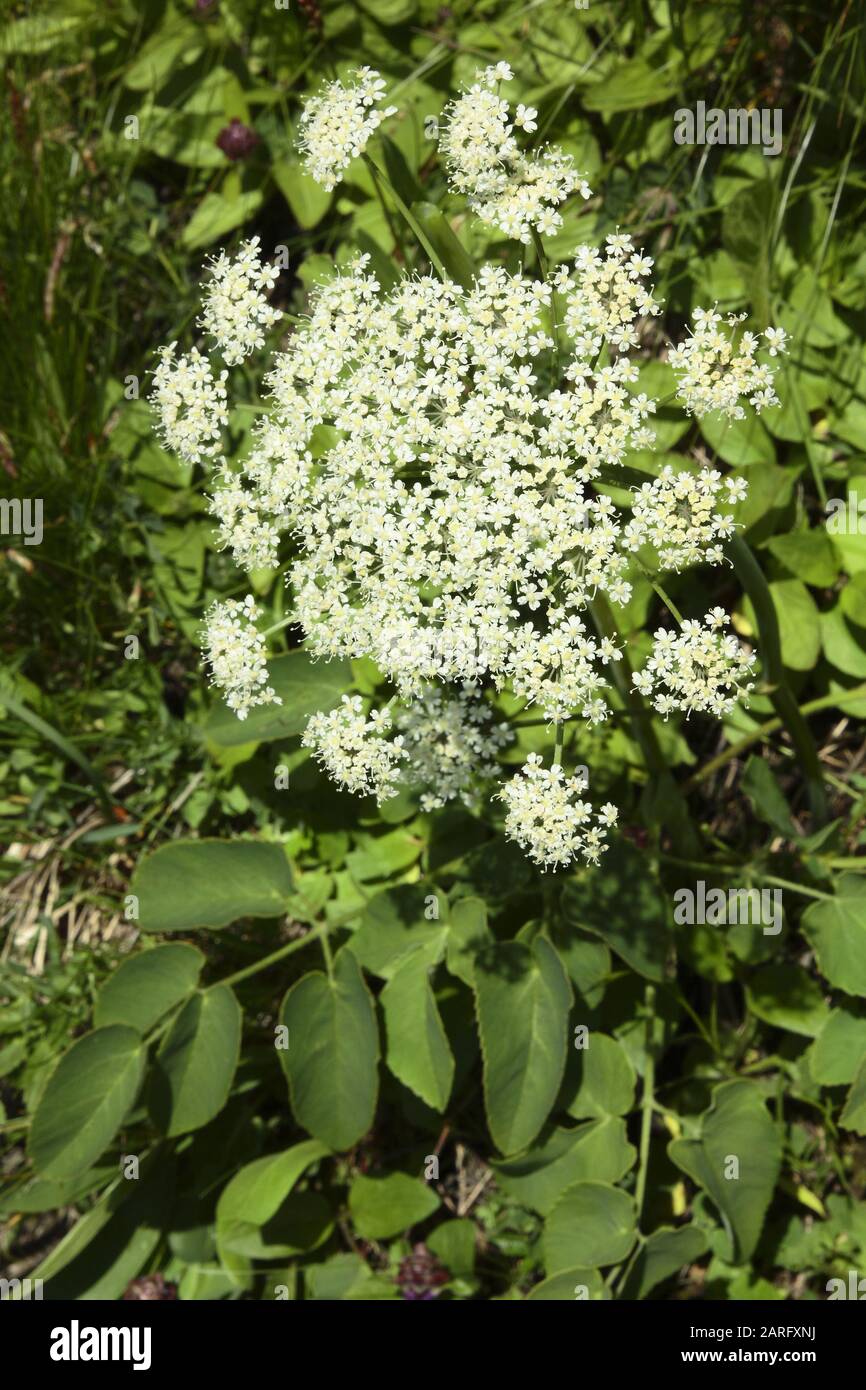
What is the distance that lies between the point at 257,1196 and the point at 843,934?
87.7 inches

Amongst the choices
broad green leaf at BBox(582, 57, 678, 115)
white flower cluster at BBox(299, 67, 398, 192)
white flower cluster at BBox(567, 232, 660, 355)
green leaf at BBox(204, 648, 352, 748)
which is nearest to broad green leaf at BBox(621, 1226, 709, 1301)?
green leaf at BBox(204, 648, 352, 748)

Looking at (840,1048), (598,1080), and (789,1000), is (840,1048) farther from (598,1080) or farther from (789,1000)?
(598,1080)

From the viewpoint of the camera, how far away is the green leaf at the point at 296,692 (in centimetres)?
379

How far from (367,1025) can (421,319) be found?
2134 millimetres

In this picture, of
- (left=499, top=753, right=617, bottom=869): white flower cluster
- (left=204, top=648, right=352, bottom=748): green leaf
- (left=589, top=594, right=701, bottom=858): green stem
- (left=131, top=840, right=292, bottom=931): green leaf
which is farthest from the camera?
(left=131, top=840, right=292, bottom=931): green leaf

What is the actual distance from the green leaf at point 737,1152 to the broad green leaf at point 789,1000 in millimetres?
470

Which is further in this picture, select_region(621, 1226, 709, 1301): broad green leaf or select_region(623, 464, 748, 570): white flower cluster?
select_region(621, 1226, 709, 1301): broad green leaf

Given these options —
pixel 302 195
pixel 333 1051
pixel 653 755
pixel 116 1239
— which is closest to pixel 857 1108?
pixel 653 755

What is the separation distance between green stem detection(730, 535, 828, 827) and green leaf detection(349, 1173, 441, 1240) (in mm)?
2070

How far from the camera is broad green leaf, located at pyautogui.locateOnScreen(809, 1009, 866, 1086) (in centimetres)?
387

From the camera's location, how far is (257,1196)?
161 inches

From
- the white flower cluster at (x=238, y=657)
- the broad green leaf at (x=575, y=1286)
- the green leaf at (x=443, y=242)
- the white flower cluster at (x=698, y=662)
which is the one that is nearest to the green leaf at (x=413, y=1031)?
the broad green leaf at (x=575, y=1286)

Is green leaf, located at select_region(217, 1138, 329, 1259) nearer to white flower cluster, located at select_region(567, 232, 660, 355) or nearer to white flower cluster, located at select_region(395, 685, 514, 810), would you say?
white flower cluster, located at select_region(395, 685, 514, 810)
